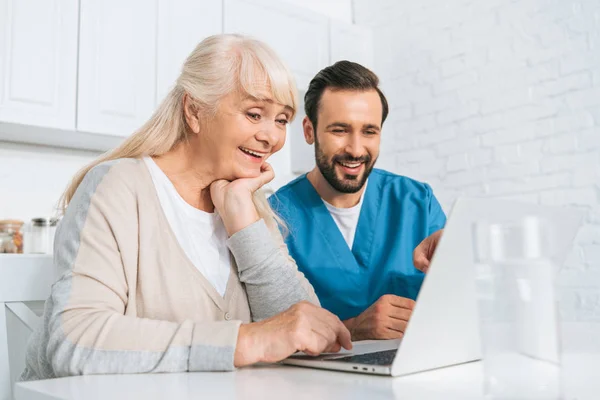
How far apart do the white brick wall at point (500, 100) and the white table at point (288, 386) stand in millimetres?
2066

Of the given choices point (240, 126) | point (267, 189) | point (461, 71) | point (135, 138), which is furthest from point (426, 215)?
point (461, 71)

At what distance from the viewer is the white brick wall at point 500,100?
258 centimetres

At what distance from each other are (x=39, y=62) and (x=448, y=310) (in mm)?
2128

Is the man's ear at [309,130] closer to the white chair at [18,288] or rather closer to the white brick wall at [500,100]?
the white chair at [18,288]

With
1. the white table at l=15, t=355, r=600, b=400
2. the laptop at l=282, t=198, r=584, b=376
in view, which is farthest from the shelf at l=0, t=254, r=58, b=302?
the laptop at l=282, t=198, r=584, b=376

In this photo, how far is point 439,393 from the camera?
58 centimetres

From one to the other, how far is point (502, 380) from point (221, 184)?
2.59ft

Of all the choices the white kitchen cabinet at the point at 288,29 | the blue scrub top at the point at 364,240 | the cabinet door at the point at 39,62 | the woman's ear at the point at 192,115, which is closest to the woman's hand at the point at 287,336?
the woman's ear at the point at 192,115

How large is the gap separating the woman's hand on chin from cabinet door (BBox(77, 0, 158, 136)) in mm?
1450

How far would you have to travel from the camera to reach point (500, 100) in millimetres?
2896

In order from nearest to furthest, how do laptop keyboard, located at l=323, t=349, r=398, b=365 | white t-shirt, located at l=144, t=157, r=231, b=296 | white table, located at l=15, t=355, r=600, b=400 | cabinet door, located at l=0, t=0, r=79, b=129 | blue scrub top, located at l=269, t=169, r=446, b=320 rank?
white table, located at l=15, t=355, r=600, b=400 < laptop keyboard, located at l=323, t=349, r=398, b=365 < white t-shirt, located at l=144, t=157, r=231, b=296 < blue scrub top, located at l=269, t=169, r=446, b=320 < cabinet door, located at l=0, t=0, r=79, b=129

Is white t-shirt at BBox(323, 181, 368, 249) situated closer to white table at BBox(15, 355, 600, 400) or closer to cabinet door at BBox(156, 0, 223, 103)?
white table at BBox(15, 355, 600, 400)

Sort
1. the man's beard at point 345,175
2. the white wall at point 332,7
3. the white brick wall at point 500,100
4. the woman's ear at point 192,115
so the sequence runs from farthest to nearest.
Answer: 1. the white wall at point 332,7
2. the white brick wall at point 500,100
3. the man's beard at point 345,175
4. the woman's ear at point 192,115

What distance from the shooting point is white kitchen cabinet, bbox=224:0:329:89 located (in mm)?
2938
